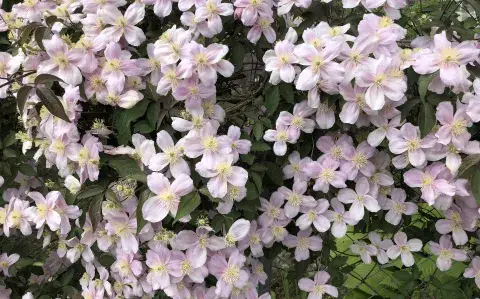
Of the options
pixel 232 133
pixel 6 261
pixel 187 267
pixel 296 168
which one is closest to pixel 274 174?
pixel 296 168

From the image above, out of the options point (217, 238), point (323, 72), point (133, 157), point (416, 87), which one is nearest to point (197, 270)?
point (217, 238)

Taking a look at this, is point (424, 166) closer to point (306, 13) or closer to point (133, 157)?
point (306, 13)

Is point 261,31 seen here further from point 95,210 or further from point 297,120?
point 95,210

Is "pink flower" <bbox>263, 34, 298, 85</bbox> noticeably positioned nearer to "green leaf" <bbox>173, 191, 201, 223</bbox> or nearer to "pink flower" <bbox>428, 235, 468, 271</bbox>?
"green leaf" <bbox>173, 191, 201, 223</bbox>

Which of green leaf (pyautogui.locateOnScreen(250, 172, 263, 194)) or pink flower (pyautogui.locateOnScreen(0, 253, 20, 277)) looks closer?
green leaf (pyautogui.locateOnScreen(250, 172, 263, 194))

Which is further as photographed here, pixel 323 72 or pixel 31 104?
pixel 31 104

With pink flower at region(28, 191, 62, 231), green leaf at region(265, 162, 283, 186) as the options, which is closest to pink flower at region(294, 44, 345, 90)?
green leaf at region(265, 162, 283, 186)

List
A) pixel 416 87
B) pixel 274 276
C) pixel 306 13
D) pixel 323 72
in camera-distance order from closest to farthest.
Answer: pixel 323 72
pixel 416 87
pixel 306 13
pixel 274 276

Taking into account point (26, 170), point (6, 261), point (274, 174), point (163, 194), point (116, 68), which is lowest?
point (6, 261)
